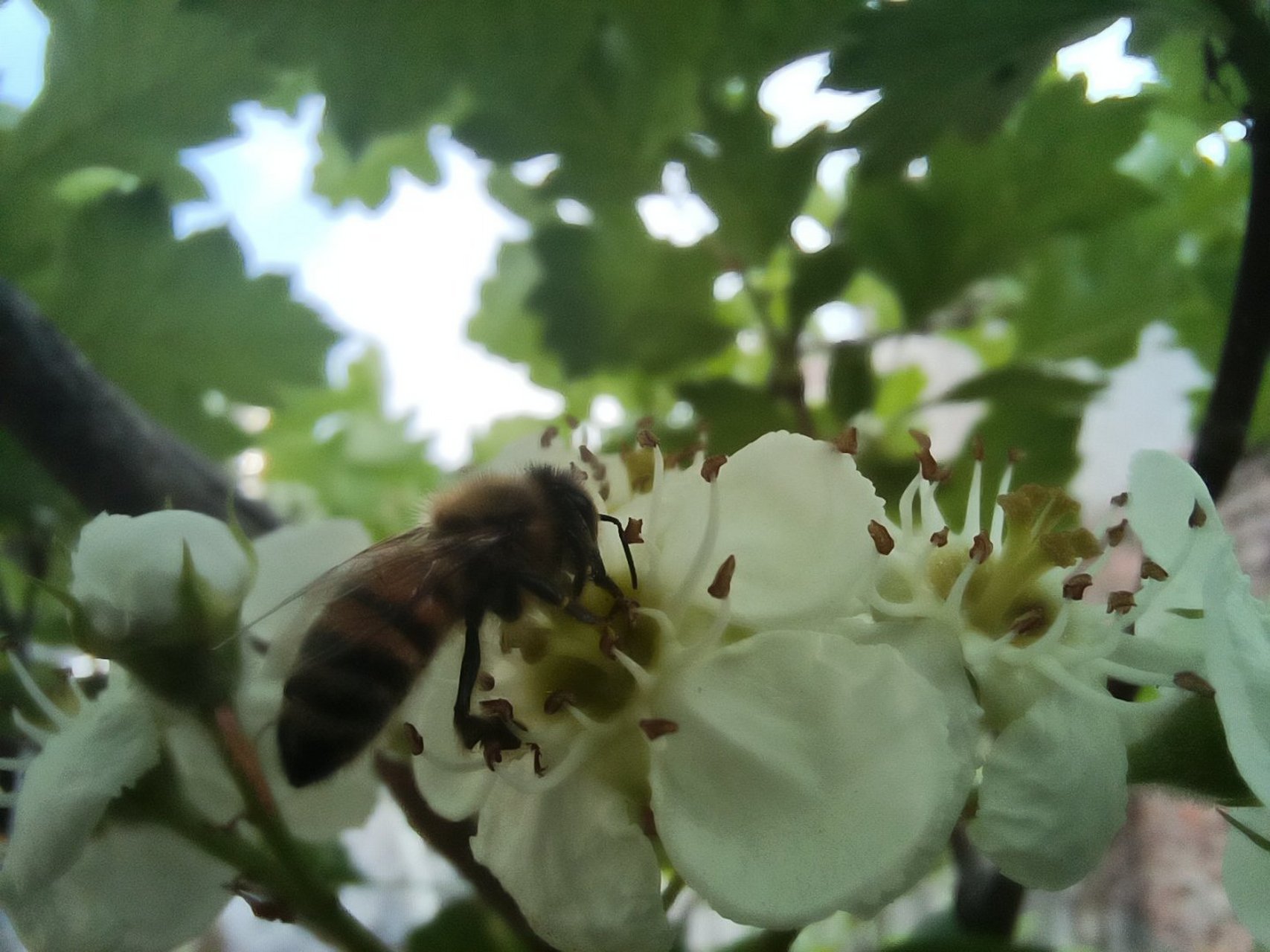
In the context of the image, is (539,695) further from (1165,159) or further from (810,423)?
(1165,159)

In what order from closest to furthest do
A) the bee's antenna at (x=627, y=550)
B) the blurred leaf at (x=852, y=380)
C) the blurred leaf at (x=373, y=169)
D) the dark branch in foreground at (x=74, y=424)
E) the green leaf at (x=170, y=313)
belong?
the bee's antenna at (x=627, y=550) → the dark branch in foreground at (x=74, y=424) → the green leaf at (x=170, y=313) → the blurred leaf at (x=852, y=380) → the blurred leaf at (x=373, y=169)

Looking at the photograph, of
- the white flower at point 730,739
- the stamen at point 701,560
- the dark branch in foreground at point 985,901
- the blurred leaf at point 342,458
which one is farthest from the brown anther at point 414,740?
the blurred leaf at point 342,458

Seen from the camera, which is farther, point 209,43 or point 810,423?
point 810,423

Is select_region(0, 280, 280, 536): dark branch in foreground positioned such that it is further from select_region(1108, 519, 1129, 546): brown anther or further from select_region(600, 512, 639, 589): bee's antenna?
select_region(1108, 519, 1129, 546): brown anther

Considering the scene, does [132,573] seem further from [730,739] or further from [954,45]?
[954,45]

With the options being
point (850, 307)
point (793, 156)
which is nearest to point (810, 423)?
point (793, 156)

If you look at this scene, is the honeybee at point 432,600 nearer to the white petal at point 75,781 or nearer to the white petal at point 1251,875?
the white petal at point 75,781
